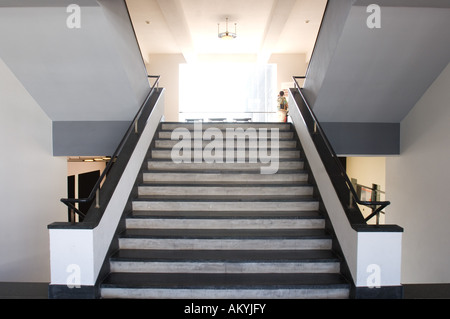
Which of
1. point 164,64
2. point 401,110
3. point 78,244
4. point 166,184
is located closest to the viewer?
point 78,244

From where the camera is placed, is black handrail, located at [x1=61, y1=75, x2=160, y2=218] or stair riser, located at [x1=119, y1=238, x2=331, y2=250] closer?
black handrail, located at [x1=61, y1=75, x2=160, y2=218]

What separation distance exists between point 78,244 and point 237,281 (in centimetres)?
157

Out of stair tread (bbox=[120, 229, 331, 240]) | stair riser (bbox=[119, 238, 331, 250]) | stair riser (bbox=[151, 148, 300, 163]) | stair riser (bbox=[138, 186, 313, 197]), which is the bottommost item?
stair riser (bbox=[119, 238, 331, 250])

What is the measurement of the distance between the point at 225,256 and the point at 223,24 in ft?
23.5

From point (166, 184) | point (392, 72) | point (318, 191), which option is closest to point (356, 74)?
point (392, 72)

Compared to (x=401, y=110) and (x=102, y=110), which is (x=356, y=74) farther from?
(x=102, y=110)

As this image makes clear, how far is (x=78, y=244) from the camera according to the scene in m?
2.89

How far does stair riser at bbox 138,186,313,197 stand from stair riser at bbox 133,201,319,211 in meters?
0.29

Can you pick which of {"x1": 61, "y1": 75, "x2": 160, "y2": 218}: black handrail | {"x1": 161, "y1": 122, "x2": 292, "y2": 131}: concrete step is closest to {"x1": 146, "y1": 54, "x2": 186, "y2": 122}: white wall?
{"x1": 61, "y1": 75, "x2": 160, "y2": 218}: black handrail

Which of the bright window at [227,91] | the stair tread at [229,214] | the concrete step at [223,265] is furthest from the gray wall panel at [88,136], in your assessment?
the bright window at [227,91]

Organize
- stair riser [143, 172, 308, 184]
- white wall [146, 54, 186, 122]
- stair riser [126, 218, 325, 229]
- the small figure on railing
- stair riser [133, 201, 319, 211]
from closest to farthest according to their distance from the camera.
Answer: stair riser [126, 218, 325, 229], stair riser [133, 201, 319, 211], stair riser [143, 172, 308, 184], the small figure on railing, white wall [146, 54, 186, 122]

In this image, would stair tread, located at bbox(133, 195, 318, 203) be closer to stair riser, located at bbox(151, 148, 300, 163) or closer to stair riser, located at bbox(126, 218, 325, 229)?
stair riser, located at bbox(126, 218, 325, 229)

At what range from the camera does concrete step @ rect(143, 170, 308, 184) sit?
4684mm

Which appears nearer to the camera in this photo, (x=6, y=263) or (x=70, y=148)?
(x=6, y=263)
